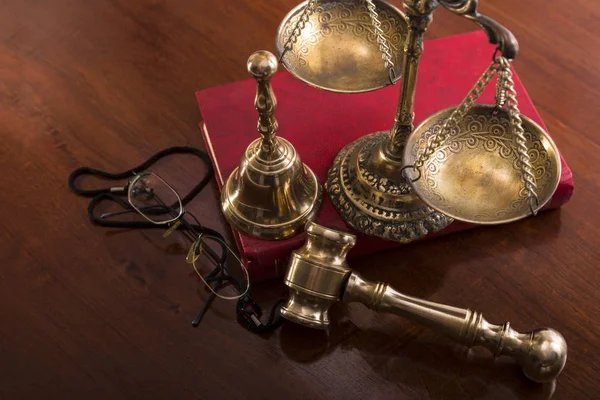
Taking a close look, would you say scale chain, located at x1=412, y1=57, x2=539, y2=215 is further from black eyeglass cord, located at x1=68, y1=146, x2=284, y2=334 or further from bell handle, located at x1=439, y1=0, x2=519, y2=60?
black eyeglass cord, located at x1=68, y1=146, x2=284, y2=334

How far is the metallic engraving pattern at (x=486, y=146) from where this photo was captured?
0.75m

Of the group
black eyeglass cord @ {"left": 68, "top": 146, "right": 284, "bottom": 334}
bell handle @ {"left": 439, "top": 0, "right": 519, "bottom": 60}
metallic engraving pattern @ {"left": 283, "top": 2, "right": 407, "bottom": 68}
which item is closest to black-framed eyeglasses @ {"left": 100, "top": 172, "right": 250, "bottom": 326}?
black eyeglass cord @ {"left": 68, "top": 146, "right": 284, "bottom": 334}

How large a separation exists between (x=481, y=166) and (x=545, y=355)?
212 millimetres

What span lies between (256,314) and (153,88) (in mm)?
406

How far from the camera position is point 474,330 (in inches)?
30.8

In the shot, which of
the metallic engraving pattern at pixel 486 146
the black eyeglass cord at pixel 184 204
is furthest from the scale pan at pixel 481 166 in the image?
the black eyeglass cord at pixel 184 204

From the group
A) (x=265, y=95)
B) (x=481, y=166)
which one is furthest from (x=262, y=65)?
(x=481, y=166)

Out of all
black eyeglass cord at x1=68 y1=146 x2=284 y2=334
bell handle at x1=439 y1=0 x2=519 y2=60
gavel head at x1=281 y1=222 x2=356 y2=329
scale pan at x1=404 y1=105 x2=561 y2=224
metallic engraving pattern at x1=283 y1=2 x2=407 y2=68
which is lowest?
Answer: black eyeglass cord at x1=68 y1=146 x2=284 y2=334

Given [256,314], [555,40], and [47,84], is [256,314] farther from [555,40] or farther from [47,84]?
[555,40]

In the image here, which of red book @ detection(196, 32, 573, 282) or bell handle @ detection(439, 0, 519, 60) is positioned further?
red book @ detection(196, 32, 573, 282)

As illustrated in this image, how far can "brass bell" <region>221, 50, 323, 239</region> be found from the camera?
0.84 meters

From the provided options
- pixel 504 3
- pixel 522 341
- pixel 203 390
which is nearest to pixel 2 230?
pixel 203 390

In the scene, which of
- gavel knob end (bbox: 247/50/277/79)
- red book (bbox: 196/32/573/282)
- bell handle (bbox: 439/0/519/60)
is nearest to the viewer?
bell handle (bbox: 439/0/519/60)

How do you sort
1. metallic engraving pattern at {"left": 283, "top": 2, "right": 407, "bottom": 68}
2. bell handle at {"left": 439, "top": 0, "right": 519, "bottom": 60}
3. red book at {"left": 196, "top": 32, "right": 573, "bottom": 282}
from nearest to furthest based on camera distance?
bell handle at {"left": 439, "top": 0, "right": 519, "bottom": 60}, metallic engraving pattern at {"left": 283, "top": 2, "right": 407, "bottom": 68}, red book at {"left": 196, "top": 32, "right": 573, "bottom": 282}
